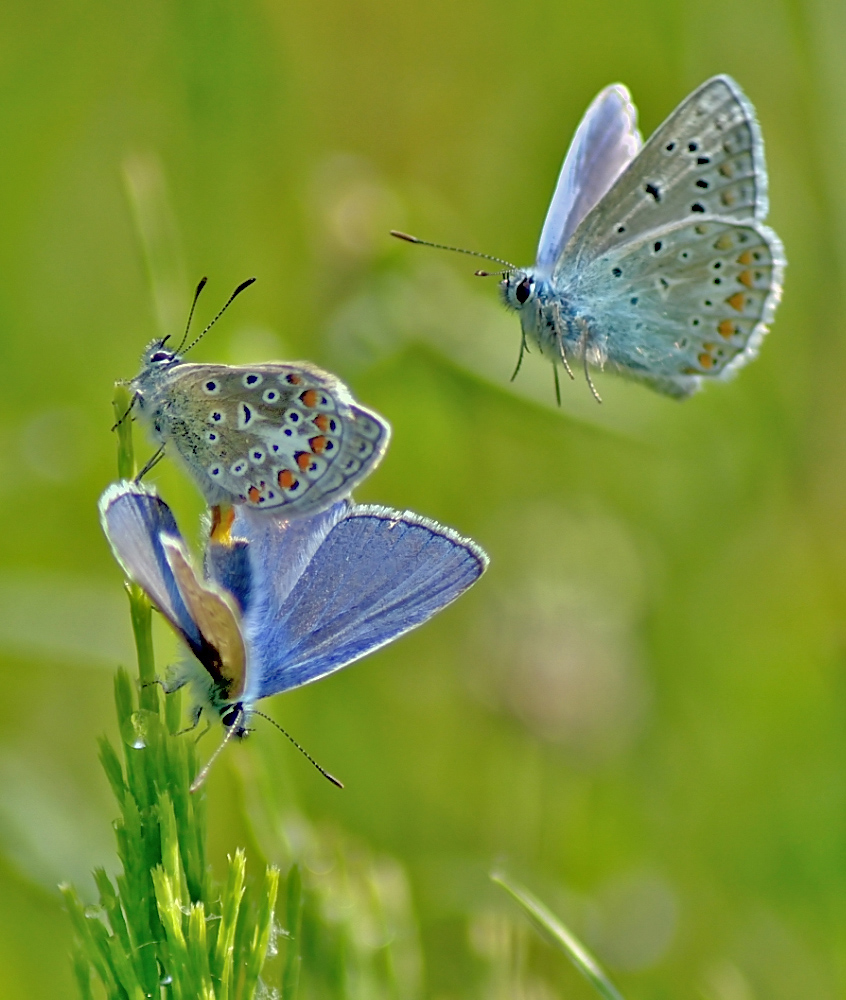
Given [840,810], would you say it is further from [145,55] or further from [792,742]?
[145,55]

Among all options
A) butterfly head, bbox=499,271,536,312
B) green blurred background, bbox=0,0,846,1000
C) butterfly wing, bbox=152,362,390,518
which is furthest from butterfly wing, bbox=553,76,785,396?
butterfly wing, bbox=152,362,390,518

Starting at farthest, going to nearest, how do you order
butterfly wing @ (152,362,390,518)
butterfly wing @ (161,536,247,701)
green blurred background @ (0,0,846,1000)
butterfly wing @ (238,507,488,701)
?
green blurred background @ (0,0,846,1000) → butterfly wing @ (152,362,390,518) → butterfly wing @ (238,507,488,701) → butterfly wing @ (161,536,247,701)

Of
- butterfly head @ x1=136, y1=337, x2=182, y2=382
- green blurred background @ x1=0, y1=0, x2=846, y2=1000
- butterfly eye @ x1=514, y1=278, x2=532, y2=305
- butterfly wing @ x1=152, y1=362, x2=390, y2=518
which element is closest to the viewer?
butterfly wing @ x1=152, y1=362, x2=390, y2=518

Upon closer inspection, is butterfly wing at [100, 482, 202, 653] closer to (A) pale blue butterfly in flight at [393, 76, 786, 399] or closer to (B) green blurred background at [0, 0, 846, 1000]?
(B) green blurred background at [0, 0, 846, 1000]

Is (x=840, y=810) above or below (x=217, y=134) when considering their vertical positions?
below

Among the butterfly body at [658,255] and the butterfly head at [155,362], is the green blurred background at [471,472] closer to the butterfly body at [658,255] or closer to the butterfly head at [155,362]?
the butterfly head at [155,362]

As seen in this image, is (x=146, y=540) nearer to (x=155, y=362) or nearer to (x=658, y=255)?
(x=155, y=362)

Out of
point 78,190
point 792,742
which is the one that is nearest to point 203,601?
point 792,742
